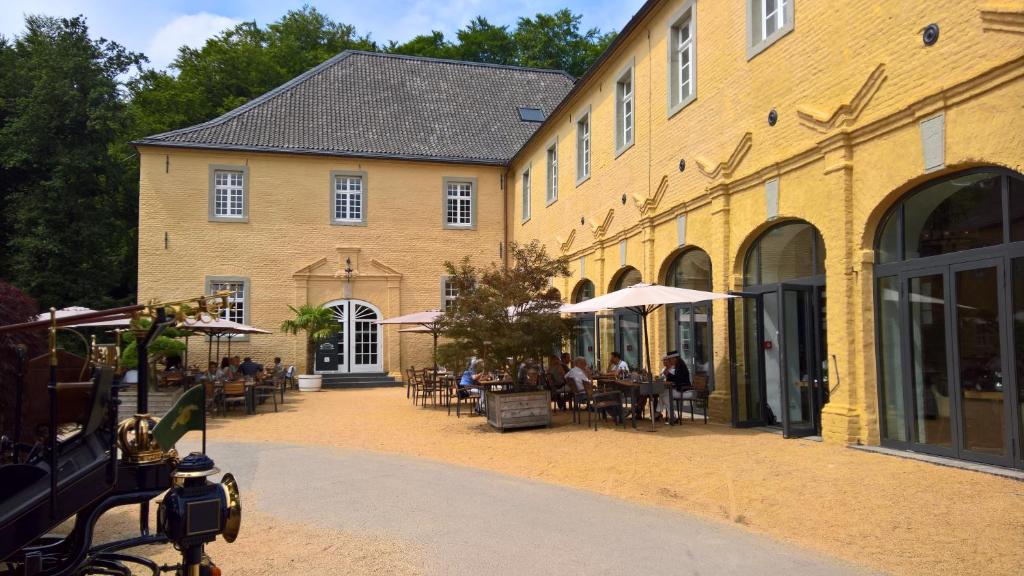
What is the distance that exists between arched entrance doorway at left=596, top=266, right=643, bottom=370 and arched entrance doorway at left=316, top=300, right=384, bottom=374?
9545 millimetres

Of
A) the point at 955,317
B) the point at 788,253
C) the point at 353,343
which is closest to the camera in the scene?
the point at 955,317

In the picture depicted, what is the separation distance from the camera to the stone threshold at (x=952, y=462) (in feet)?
22.1

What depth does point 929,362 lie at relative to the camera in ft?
26.2

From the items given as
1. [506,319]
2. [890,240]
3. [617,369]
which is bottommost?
[617,369]

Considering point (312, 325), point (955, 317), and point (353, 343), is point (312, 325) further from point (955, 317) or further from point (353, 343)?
point (955, 317)

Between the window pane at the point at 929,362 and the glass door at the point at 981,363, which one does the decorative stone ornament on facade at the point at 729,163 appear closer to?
the window pane at the point at 929,362

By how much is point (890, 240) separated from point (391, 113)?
21.2 m

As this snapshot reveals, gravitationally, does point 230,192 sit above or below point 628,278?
above

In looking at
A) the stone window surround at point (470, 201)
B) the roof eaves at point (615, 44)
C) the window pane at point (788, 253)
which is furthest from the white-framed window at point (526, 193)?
the window pane at point (788, 253)

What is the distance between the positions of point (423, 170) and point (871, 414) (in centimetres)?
1910

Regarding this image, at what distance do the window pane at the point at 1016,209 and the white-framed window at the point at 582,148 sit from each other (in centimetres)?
1206

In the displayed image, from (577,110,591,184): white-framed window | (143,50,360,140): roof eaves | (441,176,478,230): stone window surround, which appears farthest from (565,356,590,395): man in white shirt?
(143,50,360,140): roof eaves

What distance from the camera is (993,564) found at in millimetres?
4555

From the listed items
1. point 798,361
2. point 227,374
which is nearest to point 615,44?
point 798,361
